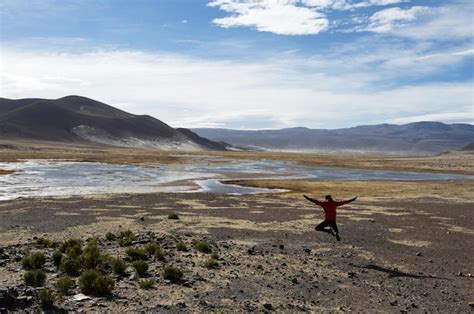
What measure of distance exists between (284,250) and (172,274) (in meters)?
5.28

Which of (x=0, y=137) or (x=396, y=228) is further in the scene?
(x=0, y=137)

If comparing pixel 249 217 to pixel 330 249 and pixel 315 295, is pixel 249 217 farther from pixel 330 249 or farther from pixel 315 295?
pixel 315 295

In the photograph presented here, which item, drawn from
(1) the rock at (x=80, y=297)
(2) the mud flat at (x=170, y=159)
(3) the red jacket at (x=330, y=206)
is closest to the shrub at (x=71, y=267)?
(1) the rock at (x=80, y=297)

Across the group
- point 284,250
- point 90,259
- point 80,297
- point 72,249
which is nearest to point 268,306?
point 80,297

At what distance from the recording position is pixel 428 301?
37.1ft

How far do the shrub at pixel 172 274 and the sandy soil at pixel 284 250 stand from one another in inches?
9.6

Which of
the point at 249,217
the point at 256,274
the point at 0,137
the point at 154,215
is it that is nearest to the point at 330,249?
the point at 256,274

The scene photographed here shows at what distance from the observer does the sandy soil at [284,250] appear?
11.0m

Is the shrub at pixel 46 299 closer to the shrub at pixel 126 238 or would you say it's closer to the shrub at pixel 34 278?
the shrub at pixel 34 278

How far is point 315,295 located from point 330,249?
5.67m

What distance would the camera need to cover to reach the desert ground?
10953 mm

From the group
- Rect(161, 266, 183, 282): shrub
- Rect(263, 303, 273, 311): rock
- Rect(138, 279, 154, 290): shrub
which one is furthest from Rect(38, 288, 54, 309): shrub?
Rect(263, 303, 273, 311): rock

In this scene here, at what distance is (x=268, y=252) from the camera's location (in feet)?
52.0

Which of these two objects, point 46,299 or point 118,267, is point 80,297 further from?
point 118,267
